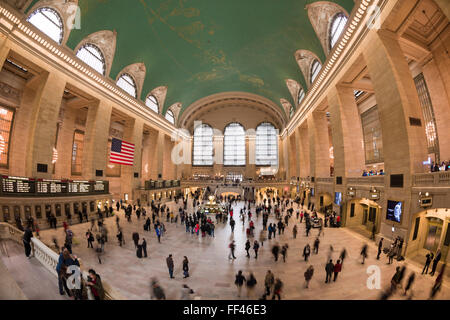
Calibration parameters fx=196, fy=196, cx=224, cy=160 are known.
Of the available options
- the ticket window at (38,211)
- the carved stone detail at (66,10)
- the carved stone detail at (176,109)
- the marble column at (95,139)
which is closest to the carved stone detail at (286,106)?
the carved stone detail at (176,109)

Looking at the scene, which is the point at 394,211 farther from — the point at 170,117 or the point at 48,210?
the point at 170,117

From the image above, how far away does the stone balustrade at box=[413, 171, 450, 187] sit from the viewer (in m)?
6.56

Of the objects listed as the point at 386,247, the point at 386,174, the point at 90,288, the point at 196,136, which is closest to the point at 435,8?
the point at 386,174

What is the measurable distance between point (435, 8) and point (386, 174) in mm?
8351

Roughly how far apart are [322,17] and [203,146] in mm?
30248

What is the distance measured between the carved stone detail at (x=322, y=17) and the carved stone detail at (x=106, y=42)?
50.7ft

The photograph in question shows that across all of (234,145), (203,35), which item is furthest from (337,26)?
(234,145)

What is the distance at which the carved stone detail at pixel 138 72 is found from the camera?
2034cm

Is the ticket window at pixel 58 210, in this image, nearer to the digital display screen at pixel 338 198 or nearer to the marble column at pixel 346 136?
the digital display screen at pixel 338 198

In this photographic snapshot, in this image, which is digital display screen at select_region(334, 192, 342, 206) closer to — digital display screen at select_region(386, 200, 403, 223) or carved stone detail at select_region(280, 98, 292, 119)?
digital display screen at select_region(386, 200, 403, 223)

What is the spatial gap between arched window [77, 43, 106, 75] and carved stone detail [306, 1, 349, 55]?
56.1ft

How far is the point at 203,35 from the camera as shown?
19.2 m

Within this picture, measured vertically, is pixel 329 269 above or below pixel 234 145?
below
